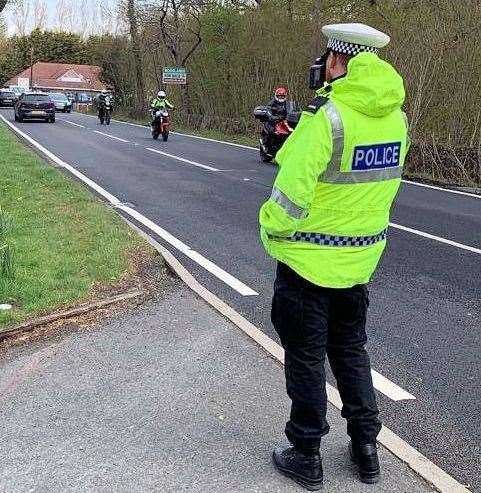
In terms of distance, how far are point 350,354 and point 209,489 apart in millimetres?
876

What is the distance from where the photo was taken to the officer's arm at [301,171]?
299cm

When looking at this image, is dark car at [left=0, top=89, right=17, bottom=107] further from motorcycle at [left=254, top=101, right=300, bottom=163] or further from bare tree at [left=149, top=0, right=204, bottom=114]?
motorcycle at [left=254, top=101, right=300, bottom=163]

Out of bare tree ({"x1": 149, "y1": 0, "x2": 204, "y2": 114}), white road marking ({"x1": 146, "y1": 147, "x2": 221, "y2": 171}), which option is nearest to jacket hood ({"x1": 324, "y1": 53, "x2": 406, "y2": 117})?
white road marking ({"x1": 146, "y1": 147, "x2": 221, "y2": 171})

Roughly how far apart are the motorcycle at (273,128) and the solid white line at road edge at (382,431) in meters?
10.8

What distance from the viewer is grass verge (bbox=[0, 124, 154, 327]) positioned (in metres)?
5.87

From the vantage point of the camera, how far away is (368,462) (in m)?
3.32

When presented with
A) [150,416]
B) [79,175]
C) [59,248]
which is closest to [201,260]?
[59,248]

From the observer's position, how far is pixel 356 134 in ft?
10.0

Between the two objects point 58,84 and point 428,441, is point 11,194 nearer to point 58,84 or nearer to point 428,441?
point 428,441

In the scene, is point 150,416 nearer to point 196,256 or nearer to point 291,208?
point 291,208

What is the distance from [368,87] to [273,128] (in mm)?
15337

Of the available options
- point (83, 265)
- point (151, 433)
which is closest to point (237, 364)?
point (151, 433)

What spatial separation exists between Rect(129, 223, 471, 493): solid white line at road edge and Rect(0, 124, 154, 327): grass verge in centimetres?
79

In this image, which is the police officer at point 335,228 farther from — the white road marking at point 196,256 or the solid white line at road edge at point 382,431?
the white road marking at point 196,256
